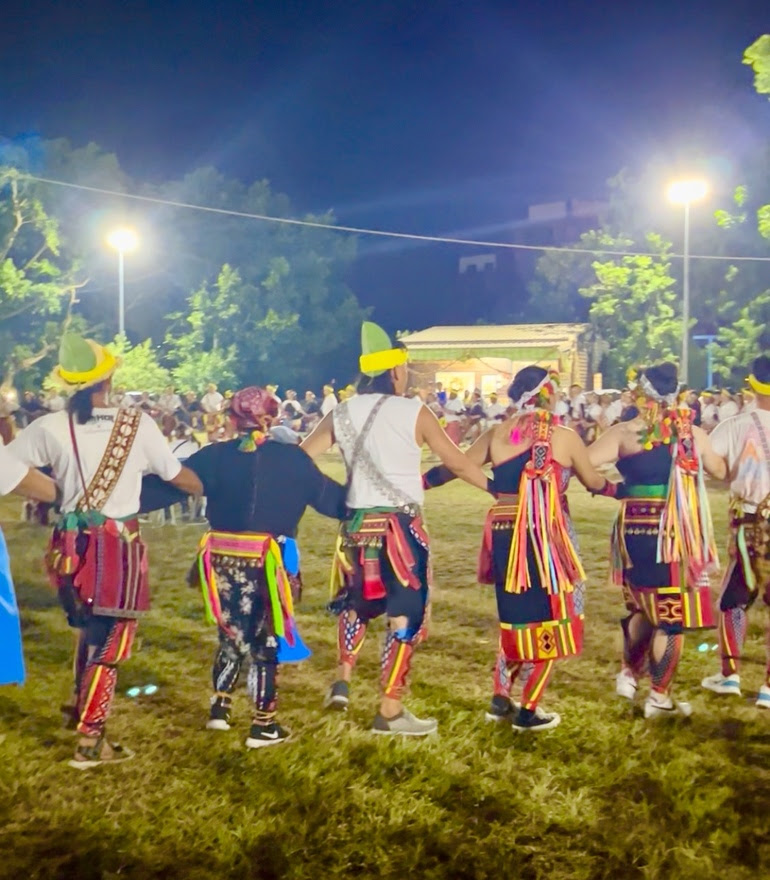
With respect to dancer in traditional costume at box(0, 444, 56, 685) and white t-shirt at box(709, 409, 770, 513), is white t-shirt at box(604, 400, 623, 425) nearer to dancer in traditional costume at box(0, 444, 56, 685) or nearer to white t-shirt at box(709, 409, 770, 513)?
white t-shirt at box(709, 409, 770, 513)

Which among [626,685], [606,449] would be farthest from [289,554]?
[626,685]

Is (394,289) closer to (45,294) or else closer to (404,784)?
(45,294)

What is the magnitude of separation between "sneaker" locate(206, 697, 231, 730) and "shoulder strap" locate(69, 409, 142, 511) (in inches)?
46.8

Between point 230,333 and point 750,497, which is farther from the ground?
point 230,333

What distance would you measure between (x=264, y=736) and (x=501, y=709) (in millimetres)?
1235

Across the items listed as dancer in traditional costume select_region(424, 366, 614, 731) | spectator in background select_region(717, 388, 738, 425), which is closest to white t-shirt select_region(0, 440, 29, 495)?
dancer in traditional costume select_region(424, 366, 614, 731)

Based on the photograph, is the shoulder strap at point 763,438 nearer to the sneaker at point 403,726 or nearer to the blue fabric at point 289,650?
the sneaker at point 403,726

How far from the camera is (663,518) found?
4785mm

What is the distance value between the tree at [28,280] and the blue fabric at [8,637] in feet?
90.6

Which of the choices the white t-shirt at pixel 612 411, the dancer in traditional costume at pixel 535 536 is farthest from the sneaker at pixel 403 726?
the white t-shirt at pixel 612 411

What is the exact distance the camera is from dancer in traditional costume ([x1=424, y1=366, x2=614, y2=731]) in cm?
458

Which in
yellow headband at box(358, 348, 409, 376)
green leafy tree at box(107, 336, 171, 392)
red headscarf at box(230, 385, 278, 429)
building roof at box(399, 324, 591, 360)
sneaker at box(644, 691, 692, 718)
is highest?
building roof at box(399, 324, 591, 360)

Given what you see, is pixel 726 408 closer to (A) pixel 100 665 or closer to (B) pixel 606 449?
(B) pixel 606 449

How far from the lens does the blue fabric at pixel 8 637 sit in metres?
4.11
